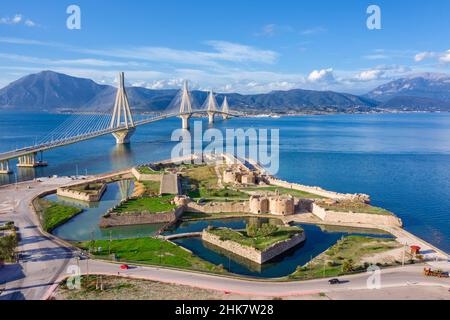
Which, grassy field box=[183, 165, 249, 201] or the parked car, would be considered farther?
grassy field box=[183, 165, 249, 201]

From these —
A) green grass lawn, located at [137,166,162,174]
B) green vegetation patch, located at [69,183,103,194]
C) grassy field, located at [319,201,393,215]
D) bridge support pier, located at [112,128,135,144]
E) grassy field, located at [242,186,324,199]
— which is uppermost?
bridge support pier, located at [112,128,135,144]

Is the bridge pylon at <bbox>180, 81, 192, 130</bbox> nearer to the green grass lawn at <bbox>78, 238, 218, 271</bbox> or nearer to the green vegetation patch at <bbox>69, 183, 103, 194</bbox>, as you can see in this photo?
the green vegetation patch at <bbox>69, 183, 103, 194</bbox>

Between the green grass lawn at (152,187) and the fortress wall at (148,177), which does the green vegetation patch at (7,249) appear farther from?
the fortress wall at (148,177)

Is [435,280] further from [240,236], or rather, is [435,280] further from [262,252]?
[240,236]

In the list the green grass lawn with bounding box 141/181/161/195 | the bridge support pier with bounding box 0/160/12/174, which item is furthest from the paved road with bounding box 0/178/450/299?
the bridge support pier with bounding box 0/160/12/174
